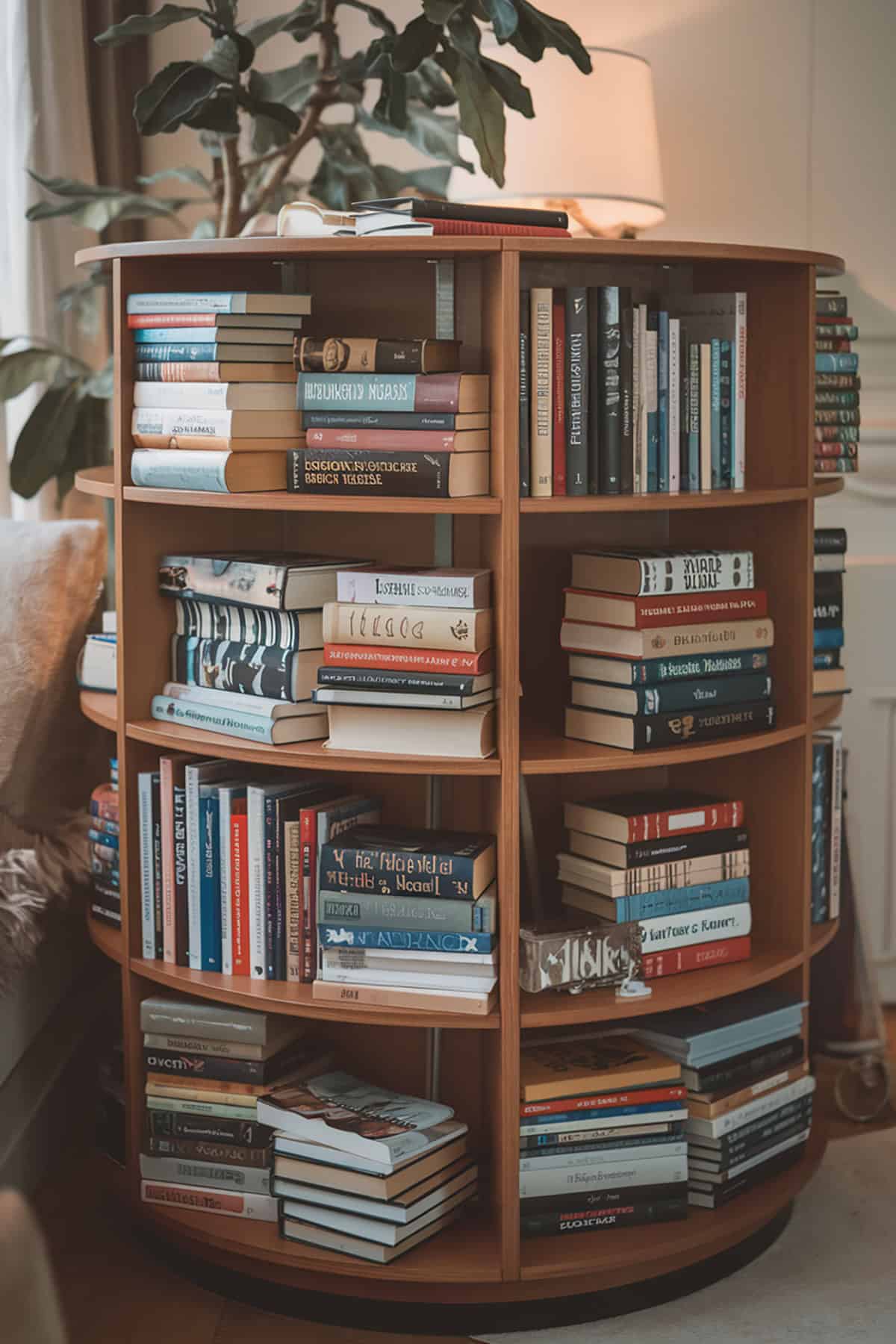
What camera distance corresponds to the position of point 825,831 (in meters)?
2.07

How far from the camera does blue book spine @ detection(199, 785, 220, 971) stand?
1843 millimetres

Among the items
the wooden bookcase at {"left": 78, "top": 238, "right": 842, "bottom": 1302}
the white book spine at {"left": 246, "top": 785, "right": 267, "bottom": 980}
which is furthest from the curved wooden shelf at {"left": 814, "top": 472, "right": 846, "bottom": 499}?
the white book spine at {"left": 246, "top": 785, "right": 267, "bottom": 980}

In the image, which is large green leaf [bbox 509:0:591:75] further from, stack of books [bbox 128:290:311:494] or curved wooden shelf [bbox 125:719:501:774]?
curved wooden shelf [bbox 125:719:501:774]

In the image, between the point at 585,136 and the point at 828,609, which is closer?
the point at 828,609

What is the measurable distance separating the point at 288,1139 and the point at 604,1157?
0.40m

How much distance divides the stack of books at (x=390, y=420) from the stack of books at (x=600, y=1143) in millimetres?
747

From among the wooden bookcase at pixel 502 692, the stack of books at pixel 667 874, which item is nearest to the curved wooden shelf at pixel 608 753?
the wooden bookcase at pixel 502 692

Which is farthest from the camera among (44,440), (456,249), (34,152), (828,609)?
(34,152)

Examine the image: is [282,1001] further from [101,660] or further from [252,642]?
[101,660]

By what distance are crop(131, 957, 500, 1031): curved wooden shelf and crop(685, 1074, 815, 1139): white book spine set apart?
12.2 inches

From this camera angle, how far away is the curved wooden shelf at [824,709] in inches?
76.3

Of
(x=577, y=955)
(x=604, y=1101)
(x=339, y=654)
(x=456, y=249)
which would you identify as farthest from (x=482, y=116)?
(x=604, y=1101)

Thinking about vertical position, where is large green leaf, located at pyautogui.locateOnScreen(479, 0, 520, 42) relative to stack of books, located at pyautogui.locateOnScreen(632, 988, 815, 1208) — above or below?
above

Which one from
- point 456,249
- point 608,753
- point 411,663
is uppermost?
point 456,249
